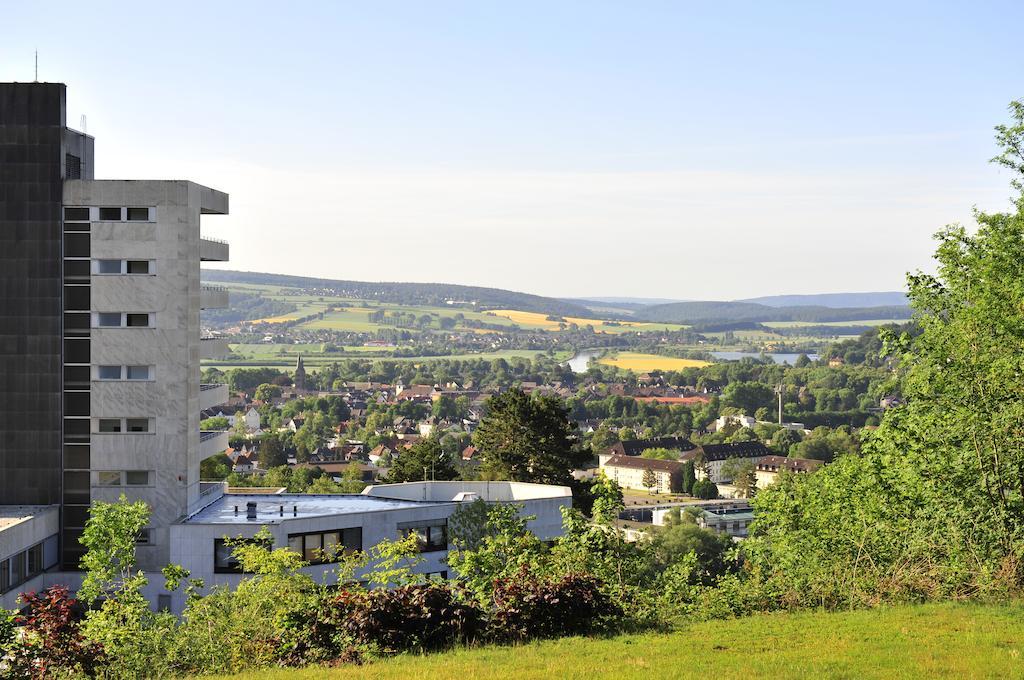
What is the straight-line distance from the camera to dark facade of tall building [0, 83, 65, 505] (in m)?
40.5

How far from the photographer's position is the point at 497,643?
740 inches

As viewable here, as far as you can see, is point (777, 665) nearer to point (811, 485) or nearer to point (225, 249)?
point (811, 485)

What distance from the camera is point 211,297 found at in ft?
149

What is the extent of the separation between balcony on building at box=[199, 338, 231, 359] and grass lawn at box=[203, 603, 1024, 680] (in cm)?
2837

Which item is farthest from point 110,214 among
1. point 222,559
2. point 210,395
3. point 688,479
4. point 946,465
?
point 688,479

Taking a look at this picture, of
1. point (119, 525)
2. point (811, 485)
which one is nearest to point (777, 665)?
point (811, 485)

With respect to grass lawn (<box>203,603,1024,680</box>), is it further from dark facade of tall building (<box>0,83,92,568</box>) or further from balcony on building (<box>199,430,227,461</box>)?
balcony on building (<box>199,430,227,461</box>)

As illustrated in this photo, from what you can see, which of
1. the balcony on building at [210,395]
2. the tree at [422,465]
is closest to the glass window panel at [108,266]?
the balcony on building at [210,395]

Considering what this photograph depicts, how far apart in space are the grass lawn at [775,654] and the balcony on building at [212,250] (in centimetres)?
2876

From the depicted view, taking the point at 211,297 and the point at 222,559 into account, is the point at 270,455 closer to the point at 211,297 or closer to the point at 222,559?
the point at 211,297

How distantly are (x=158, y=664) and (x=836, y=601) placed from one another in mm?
12112

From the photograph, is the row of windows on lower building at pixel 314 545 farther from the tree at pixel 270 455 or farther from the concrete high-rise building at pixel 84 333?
the tree at pixel 270 455

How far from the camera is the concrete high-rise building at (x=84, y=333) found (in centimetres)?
4056

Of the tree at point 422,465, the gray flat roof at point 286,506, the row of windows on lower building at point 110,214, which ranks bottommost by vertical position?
the tree at point 422,465
